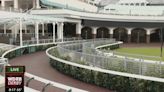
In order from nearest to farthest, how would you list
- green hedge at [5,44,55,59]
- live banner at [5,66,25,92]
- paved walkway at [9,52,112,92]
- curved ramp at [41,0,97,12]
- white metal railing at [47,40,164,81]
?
live banner at [5,66,25,92]
white metal railing at [47,40,164,81]
paved walkway at [9,52,112,92]
green hedge at [5,44,55,59]
curved ramp at [41,0,97,12]

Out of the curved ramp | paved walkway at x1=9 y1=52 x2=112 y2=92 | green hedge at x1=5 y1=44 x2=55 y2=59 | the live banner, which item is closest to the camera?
the live banner

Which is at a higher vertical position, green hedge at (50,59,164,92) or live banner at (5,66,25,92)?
live banner at (5,66,25,92)

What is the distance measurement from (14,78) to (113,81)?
7.46 meters

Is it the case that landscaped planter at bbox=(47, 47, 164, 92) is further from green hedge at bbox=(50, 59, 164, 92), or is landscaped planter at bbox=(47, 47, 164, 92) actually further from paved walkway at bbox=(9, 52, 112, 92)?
paved walkway at bbox=(9, 52, 112, 92)

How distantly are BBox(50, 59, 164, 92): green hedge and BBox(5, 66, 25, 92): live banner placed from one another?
23.2 ft

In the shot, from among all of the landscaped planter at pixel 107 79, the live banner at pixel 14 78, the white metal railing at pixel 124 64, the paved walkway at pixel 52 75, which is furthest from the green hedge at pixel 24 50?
the live banner at pixel 14 78

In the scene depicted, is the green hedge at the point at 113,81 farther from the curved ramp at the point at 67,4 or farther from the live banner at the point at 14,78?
the curved ramp at the point at 67,4

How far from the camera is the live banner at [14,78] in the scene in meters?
7.67

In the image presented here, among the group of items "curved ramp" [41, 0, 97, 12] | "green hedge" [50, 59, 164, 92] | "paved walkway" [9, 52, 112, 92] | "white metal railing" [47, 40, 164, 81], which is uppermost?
"curved ramp" [41, 0, 97, 12]

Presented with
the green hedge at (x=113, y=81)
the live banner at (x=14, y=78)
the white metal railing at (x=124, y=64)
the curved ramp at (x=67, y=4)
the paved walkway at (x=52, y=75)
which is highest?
the curved ramp at (x=67, y=4)

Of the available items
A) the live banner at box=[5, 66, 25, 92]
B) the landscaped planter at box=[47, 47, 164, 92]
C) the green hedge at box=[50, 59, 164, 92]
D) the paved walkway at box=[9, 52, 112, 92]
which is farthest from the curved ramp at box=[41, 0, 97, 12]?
the live banner at box=[5, 66, 25, 92]

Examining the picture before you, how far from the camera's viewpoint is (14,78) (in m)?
7.72

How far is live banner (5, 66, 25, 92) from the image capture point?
7.67 m

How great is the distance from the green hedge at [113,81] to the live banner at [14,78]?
23.2 feet
